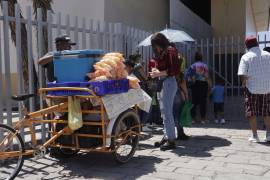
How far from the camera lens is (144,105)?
6.16 metres

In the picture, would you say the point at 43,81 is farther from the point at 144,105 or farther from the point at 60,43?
the point at 144,105

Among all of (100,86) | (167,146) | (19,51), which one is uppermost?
Answer: (19,51)

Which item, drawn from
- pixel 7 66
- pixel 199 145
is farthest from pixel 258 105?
pixel 7 66

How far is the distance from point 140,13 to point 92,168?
9064 millimetres

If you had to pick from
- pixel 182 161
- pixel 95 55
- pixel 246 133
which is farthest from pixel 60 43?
pixel 246 133

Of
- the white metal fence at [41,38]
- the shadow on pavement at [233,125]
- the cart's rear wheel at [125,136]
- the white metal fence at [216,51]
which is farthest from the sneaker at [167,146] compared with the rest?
the white metal fence at [216,51]

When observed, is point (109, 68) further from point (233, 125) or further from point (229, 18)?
point (229, 18)

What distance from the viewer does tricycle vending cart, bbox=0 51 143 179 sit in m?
5.23

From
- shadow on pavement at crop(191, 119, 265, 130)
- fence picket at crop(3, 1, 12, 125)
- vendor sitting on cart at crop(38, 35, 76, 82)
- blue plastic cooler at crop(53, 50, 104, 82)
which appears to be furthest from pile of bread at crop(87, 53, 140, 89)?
shadow on pavement at crop(191, 119, 265, 130)

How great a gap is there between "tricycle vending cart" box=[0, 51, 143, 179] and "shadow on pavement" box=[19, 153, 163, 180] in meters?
0.17

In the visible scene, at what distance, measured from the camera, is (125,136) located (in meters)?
5.76

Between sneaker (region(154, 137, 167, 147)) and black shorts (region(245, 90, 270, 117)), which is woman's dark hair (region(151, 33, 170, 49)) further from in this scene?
black shorts (region(245, 90, 270, 117))

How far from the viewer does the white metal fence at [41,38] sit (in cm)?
596

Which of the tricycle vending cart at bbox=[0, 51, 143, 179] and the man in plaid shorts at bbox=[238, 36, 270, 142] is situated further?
the man in plaid shorts at bbox=[238, 36, 270, 142]
